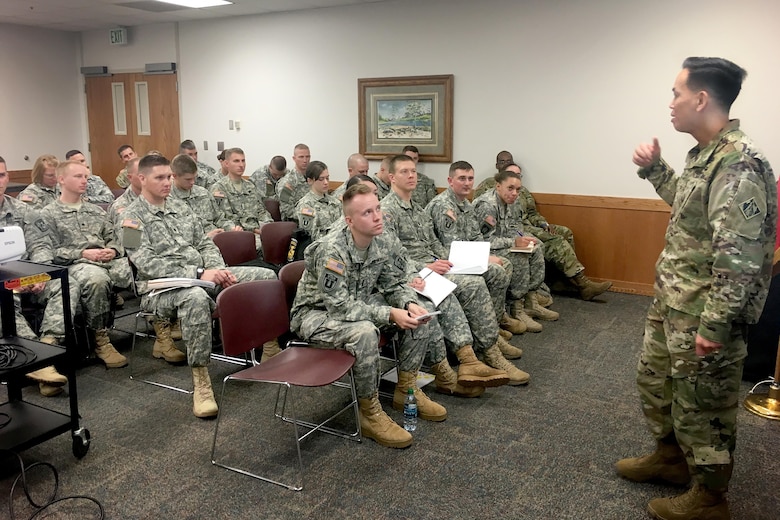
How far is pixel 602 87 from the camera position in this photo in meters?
5.69

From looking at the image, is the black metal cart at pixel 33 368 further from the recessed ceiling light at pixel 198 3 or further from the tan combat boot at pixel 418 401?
the recessed ceiling light at pixel 198 3

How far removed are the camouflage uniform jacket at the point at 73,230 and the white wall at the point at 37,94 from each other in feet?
18.1

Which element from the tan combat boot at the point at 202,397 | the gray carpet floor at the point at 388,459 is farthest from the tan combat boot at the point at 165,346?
the tan combat boot at the point at 202,397

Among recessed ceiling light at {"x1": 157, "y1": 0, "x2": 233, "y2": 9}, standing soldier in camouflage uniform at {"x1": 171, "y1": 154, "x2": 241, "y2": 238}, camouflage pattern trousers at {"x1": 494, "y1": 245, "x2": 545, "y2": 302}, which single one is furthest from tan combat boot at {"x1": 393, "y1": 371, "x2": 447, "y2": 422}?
recessed ceiling light at {"x1": 157, "y1": 0, "x2": 233, "y2": 9}

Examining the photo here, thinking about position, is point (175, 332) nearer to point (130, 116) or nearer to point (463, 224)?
point (463, 224)

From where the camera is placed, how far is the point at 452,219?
14.2 ft

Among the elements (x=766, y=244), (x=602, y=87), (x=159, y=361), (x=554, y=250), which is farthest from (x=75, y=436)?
(x=602, y=87)

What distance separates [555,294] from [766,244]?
12.5 feet

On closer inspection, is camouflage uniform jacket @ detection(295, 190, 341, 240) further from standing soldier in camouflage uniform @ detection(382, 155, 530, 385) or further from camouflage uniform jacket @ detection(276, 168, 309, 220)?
camouflage uniform jacket @ detection(276, 168, 309, 220)

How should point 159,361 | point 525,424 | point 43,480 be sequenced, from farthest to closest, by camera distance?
1. point 159,361
2. point 525,424
3. point 43,480

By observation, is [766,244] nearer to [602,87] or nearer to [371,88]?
[602,87]

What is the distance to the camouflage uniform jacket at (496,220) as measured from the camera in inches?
183

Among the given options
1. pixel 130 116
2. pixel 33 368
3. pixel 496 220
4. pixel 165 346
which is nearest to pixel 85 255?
pixel 165 346

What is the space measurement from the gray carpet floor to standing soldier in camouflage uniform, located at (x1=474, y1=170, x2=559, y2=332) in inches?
41.7
